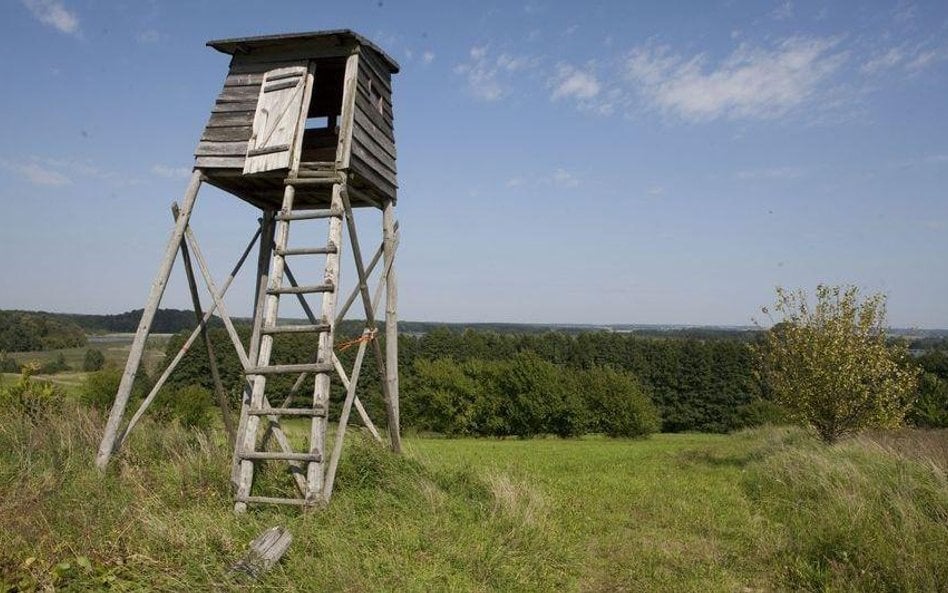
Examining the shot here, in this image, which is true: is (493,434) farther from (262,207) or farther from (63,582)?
(63,582)

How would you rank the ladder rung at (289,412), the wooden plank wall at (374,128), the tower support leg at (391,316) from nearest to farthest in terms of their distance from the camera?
the ladder rung at (289,412) → the wooden plank wall at (374,128) → the tower support leg at (391,316)

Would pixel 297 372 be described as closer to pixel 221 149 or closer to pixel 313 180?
pixel 313 180

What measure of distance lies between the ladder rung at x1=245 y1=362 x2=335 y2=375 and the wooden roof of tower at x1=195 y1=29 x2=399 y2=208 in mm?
2642

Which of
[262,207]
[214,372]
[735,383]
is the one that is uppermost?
[262,207]

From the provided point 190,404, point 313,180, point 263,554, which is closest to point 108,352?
point 190,404

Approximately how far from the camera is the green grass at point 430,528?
5.15m

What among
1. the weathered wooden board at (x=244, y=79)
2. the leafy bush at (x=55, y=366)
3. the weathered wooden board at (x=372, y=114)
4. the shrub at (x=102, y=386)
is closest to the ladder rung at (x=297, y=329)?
the weathered wooden board at (x=372, y=114)

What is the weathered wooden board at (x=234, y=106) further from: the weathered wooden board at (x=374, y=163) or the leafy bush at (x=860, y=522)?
the leafy bush at (x=860, y=522)

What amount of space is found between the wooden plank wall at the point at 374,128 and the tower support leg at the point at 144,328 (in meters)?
2.34

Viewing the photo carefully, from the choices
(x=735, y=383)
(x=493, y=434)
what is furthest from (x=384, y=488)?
(x=735, y=383)

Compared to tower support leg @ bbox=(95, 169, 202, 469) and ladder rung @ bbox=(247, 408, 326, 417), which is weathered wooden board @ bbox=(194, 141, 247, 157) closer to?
tower support leg @ bbox=(95, 169, 202, 469)

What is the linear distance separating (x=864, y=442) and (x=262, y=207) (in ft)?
44.4

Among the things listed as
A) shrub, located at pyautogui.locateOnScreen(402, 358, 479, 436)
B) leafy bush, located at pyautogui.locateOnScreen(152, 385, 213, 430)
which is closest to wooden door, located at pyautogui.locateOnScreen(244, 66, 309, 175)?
leafy bush, located at pyautogui.locateOnScreen(152, 385, 213, 430)

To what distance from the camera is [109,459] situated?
7.89 meters
